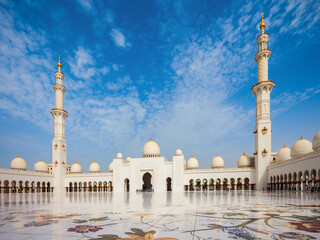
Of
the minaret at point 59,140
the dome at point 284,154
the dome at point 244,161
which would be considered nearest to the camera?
the dome at point 284,154

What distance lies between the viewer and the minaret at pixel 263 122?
2808cm

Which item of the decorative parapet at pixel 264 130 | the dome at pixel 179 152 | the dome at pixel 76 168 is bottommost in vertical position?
the dome at pixel 76 168

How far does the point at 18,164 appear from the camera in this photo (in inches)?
1368

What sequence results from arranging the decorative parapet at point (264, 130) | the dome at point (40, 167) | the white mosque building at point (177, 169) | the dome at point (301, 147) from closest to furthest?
the dome at point (301, 147) → the white mosque building at point (177, 169) → the decorative parapet at point (264, 130) → the dome at point (40, 167)

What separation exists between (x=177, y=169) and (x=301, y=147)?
16.2 meters

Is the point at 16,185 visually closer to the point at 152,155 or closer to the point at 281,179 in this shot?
the point at 152,155

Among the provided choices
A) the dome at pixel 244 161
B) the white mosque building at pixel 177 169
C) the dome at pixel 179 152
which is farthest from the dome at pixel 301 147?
the dome at pixel 179 152

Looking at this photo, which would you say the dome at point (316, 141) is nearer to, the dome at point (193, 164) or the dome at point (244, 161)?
the dome at point (244, 161)

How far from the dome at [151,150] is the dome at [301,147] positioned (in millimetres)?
18936

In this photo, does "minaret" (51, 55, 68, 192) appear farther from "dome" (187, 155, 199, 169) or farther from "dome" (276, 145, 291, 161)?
"dome" (276, 145, 291, 161)

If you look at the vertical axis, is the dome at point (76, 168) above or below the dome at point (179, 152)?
below

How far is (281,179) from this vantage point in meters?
24.2

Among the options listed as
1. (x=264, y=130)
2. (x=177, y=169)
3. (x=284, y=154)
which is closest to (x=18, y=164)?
(x=177, y=169)

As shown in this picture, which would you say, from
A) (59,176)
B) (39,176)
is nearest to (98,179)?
(59,176)
